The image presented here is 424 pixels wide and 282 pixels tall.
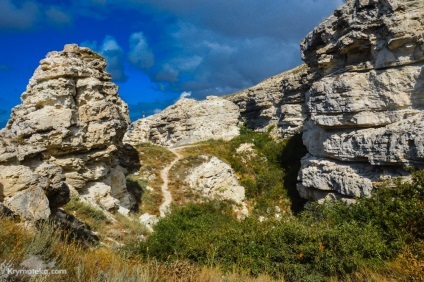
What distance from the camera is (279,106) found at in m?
37.2

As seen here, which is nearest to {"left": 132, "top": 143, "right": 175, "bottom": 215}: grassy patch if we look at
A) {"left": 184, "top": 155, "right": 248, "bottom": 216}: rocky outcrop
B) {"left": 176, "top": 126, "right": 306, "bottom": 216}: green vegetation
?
{"left": 176, "top": 126, "right": 306, "bottom": 216}: green vegetation

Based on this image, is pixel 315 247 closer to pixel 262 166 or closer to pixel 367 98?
pixel 367 98

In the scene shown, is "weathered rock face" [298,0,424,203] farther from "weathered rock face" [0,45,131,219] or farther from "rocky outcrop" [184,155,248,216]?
"weathered rock face" [0,45,131,219]

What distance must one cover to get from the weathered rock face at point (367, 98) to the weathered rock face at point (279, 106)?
950 centimetres

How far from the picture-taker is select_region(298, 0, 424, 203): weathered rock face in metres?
14.7

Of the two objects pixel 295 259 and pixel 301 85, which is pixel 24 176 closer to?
pixel 295 259

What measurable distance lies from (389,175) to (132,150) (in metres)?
20.8

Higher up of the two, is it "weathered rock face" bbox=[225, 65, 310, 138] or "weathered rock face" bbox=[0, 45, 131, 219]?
"weathered rock face" bbox=[225, 65, 310, 138]

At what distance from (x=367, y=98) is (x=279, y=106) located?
2098 cm

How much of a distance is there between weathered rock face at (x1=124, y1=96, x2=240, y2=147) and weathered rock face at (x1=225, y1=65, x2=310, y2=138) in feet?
8.82

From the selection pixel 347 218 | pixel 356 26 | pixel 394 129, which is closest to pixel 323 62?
pixel 356 26

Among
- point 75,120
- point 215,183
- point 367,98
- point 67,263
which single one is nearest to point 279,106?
point 215,183

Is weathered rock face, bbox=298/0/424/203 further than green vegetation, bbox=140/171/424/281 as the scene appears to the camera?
Yes

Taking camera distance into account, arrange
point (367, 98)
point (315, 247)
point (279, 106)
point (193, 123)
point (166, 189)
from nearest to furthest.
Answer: point (315, 247) → point (367, 98) → point (166, 189) → point (279, 106) → point (193, 123)
